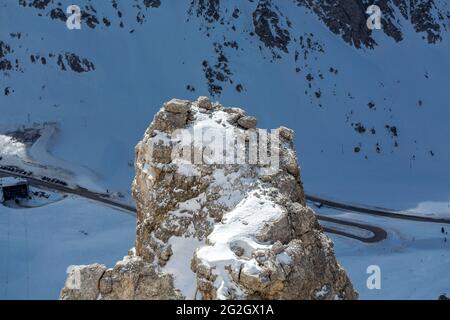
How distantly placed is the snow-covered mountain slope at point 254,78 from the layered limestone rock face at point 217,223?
194 ft

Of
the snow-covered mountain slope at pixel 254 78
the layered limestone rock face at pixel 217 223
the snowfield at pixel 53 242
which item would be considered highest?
the snow-covered mountain slope at pixel 254 78

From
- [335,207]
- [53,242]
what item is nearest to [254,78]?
[335,207]

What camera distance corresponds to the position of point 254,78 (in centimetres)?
8919

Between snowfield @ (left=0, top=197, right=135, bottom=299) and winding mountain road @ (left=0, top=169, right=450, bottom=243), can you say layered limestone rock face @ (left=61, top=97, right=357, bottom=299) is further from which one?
winding mountain road @ (left=0, top=169, right=450, bottom=243)

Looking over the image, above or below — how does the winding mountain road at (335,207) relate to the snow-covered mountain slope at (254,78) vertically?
below

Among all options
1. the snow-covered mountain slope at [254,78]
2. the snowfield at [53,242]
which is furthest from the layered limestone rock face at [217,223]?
the snow-covered mountain slope at [254,78]

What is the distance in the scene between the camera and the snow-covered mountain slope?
264ft

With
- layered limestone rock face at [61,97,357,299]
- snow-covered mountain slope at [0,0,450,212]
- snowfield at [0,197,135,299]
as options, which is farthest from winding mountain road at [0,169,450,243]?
layered limestone rock face at [61,97,357,299]

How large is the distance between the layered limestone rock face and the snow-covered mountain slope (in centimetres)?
5914

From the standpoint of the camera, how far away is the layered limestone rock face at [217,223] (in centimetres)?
1148

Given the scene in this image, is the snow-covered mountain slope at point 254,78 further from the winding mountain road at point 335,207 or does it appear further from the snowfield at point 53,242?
the snowfield at point 53,242

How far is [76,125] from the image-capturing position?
80.1 meters

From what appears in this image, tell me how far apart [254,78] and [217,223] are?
252 ft

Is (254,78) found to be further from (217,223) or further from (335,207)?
(217,223)
